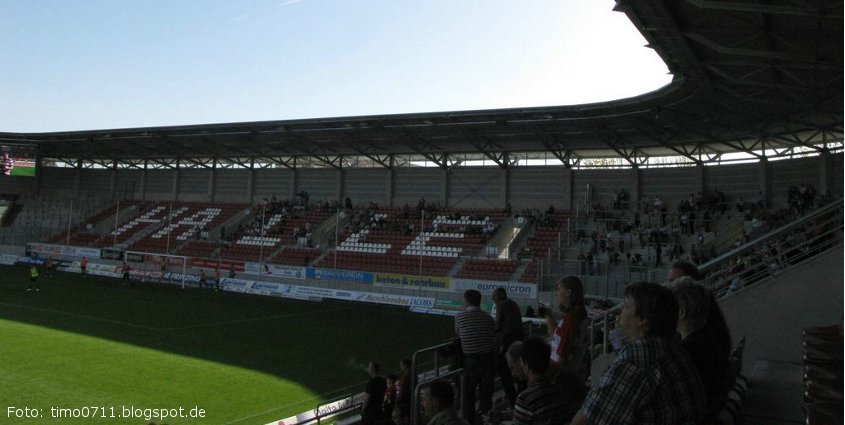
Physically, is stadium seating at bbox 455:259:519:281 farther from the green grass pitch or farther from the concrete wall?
the concrete wall

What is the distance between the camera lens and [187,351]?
14.6 m

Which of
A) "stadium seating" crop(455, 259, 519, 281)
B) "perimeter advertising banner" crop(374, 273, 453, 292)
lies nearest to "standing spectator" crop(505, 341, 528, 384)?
"perimeter advertising banner" crop(374, 273, 453, 292)

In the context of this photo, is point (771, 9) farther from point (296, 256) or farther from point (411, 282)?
point (296, 256)

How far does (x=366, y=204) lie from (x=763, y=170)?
964 inches

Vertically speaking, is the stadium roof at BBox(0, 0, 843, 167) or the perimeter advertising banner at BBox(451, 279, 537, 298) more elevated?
the stadium roof at BBox(0, 0, 843, 167)

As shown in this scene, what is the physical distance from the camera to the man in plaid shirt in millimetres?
2701

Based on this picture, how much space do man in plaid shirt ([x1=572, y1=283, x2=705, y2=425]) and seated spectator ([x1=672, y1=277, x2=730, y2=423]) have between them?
0.95 metres

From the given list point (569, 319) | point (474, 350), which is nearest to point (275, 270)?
point (474, 350)

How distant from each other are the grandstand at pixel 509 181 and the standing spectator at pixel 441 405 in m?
7.51

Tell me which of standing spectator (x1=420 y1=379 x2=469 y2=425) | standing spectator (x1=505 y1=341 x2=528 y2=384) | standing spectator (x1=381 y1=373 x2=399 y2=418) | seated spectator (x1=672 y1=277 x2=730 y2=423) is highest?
seated spectator (x1=672 y1=277 x2=730 y2=423)

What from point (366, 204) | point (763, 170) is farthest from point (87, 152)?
point (763, 170)

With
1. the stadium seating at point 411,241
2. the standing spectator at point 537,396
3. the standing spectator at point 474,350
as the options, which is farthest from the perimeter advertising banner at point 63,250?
the standing spectator at point 537,396

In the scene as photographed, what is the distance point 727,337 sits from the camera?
3947 millimetres

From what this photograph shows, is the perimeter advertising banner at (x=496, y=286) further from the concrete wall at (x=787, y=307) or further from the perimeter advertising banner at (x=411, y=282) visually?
the concrete wall at (x=787, y=307)
